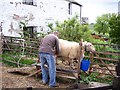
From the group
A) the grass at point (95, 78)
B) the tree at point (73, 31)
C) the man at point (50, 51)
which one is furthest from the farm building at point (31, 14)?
the man at point (50, 51)

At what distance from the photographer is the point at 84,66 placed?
311 inches

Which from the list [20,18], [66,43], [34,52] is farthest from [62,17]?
[66,43]

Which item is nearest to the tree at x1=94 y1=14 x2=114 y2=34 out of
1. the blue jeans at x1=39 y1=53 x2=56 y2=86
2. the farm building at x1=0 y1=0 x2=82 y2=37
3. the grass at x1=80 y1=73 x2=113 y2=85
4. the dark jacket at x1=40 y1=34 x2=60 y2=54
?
the farm building at x1=0 y1=0 x2=82 y2=37

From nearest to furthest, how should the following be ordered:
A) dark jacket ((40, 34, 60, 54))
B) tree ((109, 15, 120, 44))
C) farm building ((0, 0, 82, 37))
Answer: dark jacket ((40, 34, 60, 54)), farm building ((0, 0, 82, 37)), tree ((109, 15, 120, 44))

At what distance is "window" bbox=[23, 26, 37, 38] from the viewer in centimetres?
1651

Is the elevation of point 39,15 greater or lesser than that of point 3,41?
greater

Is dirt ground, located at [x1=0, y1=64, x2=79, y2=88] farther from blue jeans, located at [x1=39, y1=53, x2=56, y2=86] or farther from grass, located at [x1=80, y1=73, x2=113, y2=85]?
grass, located at [x1=80, y1=73, x2=113, y2=85]

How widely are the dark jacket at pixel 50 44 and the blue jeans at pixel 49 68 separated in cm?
12

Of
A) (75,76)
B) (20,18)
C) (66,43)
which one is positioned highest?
(20,18)

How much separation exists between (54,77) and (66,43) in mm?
1251

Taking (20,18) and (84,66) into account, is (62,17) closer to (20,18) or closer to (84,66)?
(20,18)

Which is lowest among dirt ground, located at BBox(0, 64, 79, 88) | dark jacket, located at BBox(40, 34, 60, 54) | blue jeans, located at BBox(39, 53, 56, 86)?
dirt ground, located at BBox(0, 64, 79, 88)

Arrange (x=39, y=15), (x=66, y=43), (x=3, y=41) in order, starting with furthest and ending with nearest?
1. (x=39, y=15)
2. (x=3, y=41)
3. (x=66, y=43)

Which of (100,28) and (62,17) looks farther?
(100,28)
